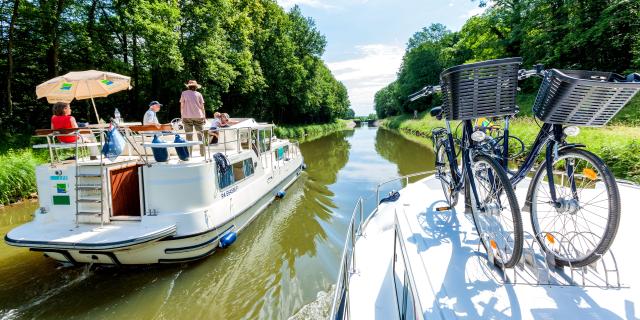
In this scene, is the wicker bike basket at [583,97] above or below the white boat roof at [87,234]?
above

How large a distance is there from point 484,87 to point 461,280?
67.3 inches

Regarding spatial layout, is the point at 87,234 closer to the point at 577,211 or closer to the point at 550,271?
the point at 550,271

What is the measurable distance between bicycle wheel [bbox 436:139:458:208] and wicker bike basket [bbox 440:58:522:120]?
144 centimetres

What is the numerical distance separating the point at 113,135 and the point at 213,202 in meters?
2.26

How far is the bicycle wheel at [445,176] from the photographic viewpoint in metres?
4.30

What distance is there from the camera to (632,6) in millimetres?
20469

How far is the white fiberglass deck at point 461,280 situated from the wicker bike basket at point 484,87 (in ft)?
4.31

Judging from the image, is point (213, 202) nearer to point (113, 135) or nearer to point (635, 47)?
point (113, 135)

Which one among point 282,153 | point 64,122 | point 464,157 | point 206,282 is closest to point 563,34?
point 282,153

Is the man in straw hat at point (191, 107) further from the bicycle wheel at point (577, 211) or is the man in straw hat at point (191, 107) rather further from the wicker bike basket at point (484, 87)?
the bicycle wheel at point (577, 211)

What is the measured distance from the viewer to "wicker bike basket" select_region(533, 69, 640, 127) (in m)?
2.25

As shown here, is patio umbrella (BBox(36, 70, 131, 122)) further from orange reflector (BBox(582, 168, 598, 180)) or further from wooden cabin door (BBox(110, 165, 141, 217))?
orange reflector (BBox(582, 168, 598, 180))

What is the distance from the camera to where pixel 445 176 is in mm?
4801

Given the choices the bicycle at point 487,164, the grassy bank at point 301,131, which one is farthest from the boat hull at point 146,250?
the grassy bank at point 301,131
